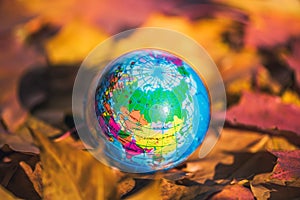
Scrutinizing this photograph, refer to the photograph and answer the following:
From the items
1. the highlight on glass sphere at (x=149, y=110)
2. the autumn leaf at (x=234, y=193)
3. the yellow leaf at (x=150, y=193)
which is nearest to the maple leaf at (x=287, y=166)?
the autumn leaf at (x=234, y=193)

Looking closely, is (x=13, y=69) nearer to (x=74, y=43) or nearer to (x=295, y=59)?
(x=74, y=43)

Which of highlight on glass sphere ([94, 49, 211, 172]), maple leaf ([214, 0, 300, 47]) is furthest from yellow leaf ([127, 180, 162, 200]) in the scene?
maple leaf ([214, 0, 300, 47])

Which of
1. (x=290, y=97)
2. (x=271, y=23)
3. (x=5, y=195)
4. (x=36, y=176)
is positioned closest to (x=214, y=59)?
(x=271, y=23)

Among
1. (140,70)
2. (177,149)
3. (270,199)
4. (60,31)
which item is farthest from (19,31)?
(270,199)

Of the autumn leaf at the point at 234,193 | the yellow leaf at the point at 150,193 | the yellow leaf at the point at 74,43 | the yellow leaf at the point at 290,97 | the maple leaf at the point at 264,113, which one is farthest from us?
the yellow leaf at the point at 74,43

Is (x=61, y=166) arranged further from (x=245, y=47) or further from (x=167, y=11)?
(x=245, y=47)

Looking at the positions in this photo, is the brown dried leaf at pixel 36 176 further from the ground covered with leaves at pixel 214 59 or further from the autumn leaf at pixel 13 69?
the autumn leaf at pixel 13 69

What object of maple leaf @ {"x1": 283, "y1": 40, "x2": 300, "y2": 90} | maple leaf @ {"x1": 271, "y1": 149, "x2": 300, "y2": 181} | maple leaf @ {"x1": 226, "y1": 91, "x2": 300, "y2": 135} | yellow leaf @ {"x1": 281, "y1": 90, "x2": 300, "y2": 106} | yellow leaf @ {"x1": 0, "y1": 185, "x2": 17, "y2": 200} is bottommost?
yellow leaf @ {"x1": 0, "y1": 185, "x2": 17, "y2": 200}

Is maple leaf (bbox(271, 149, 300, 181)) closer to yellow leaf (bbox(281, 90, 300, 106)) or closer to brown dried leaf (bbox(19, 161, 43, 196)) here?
yellow leaf (bbox(281, 90, 300, 106))

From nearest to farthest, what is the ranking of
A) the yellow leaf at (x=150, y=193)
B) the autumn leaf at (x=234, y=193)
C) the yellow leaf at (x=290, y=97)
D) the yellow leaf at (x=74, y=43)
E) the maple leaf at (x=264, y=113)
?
the yellow leaf at (x=150, y=193) < the autumn leaf at (x=234, y=193) < the maple leaf at (x=264, y=113) < the yellow leaf at (x=290, y=97) < the yellow leaf at (x=74, y=43)
